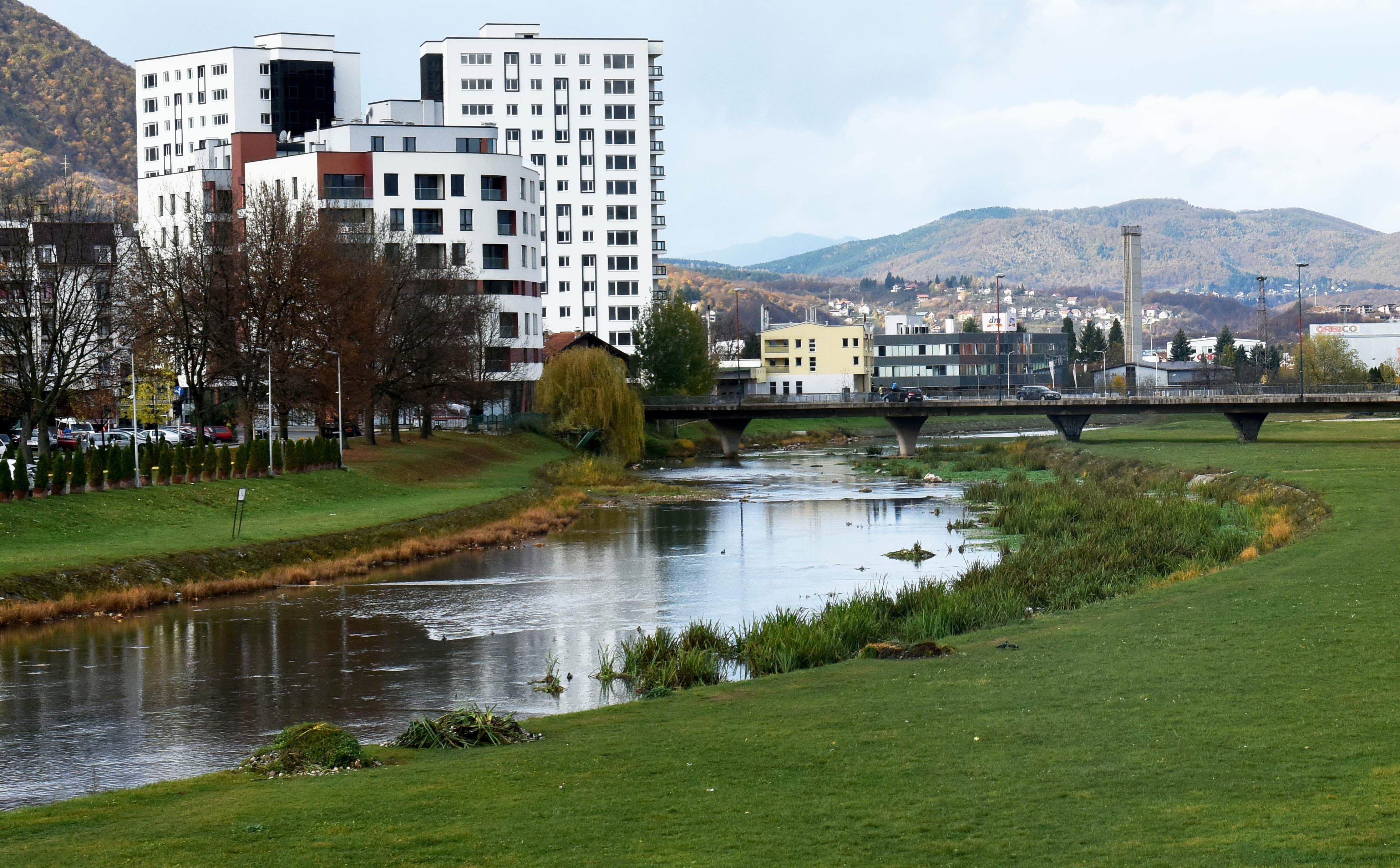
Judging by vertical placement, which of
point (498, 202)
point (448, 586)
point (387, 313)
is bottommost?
point (448, 586)

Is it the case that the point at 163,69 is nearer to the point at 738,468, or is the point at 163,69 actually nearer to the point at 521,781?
the point at 738,468

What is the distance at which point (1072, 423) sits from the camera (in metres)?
104

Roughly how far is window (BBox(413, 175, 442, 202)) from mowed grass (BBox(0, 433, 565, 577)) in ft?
111

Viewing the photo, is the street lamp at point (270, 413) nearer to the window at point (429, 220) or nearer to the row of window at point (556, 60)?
the window at point (429, 220)

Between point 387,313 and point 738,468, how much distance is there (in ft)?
101

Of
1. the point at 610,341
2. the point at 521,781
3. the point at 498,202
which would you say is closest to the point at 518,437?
the point at 498,202

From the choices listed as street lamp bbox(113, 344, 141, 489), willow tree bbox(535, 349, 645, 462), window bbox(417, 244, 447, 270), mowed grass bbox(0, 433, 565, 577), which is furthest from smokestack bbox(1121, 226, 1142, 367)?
street lamp bbox(113, 344, 141, 489)

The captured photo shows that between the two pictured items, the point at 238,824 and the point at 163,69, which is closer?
the point at 238,824

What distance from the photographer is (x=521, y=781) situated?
48.4 ft

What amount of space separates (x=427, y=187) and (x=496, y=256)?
7776 millimetres

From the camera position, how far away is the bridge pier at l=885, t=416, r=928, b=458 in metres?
104

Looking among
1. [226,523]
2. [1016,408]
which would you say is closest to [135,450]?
[226,523]

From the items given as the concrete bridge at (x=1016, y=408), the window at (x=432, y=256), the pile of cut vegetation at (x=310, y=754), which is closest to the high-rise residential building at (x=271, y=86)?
the window at (x=432, y=256)

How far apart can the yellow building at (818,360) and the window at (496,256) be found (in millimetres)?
75280
